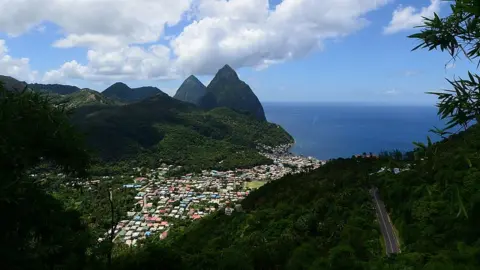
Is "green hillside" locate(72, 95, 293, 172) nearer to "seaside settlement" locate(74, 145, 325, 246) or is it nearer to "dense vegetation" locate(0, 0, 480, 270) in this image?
"seaside settlement" locate(74, 145, 325, 246)

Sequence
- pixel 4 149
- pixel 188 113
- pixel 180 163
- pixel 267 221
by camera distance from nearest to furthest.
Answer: pixel 4 149 < pixel 267 221 < pixel 180 163 < pixel 188 113

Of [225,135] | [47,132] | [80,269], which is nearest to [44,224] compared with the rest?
[80,269]

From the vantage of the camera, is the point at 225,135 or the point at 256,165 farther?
the point at 225,135

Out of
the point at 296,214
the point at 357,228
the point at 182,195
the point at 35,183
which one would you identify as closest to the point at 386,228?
the point at 357,228

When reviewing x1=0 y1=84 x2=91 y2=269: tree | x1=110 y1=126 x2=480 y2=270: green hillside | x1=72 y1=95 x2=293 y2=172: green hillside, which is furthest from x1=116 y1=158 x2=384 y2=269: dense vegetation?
x1=72 y1=95 x2=293 y2=172: green hillside

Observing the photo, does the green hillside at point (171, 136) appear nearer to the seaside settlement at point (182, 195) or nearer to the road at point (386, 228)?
the seaside settlement at point (182, 195)

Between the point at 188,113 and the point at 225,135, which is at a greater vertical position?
the point at 188,113

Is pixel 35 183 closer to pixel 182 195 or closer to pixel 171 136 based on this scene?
pixel 182 195

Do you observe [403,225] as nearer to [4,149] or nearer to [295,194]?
[295,194]
